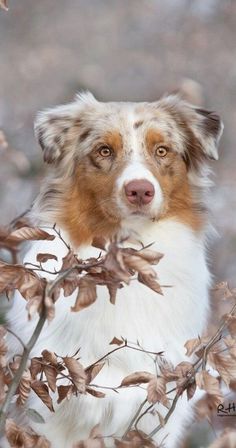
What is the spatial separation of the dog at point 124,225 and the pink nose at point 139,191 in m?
0.02

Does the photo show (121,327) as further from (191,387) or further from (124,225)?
(191,387)

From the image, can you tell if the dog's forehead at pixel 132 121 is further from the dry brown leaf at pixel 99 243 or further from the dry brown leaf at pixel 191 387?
the dry brown leaf at pixel 99 243

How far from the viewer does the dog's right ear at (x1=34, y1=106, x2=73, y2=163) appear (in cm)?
385

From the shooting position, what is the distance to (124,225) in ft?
11.9

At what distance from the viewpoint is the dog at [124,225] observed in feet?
11.8

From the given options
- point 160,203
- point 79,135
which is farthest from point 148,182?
point 79,135

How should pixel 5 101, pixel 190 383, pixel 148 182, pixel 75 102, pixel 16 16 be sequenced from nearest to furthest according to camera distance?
1. pixel 190 383
2. pixel 148 182
3. pixel 75 102
4. pixel 5 101
5. pixel 16 16

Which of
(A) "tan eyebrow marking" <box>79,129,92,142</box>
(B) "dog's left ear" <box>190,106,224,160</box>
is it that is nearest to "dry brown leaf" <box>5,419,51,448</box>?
(A) "tan eyebrow marking" <box>79,129,92,142</box>

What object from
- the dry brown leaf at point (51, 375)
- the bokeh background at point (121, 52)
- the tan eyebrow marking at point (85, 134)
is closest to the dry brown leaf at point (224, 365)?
the dry brown leaf at point (51, 375)

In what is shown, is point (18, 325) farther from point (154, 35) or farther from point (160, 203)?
point (154, 35)

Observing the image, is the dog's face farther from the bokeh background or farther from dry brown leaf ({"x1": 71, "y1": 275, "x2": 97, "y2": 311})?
the bokeh background

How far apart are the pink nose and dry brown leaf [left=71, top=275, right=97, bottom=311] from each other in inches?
39.9

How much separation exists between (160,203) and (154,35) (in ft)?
17.1

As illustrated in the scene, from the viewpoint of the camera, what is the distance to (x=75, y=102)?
3990 mm
